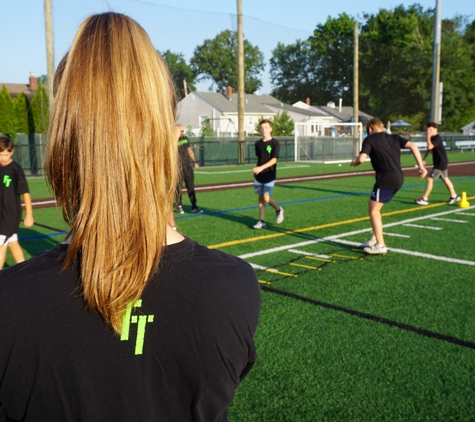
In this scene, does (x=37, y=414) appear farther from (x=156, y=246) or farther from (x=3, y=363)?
(x=156, y=246)

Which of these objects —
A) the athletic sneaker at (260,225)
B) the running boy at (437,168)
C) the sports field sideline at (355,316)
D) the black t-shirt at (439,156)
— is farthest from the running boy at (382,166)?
the black t-shirt at (439,156)

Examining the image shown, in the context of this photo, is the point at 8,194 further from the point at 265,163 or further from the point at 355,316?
the point at 265,163

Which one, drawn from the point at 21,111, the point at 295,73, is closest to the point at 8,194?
the point at 21,111

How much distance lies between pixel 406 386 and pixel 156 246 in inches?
118

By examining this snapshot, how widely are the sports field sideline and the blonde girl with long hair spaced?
0.26 meters

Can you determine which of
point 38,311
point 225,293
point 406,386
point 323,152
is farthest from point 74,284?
point 323,152

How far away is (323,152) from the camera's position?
111ft

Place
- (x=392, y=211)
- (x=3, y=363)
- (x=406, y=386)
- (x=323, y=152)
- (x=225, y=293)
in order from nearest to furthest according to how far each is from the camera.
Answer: (x=3, y=363), (x=225, y=293), (x=406, y=386), (x=392, y=211), (x=323, y=152)

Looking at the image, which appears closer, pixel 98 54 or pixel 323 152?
pixel 98 54

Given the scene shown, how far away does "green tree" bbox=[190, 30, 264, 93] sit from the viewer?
8300 centimetres

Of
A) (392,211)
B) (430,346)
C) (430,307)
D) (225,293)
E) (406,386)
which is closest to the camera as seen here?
(225,293)

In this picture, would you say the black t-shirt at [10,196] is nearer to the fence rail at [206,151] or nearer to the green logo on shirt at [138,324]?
the green logo on shirt at [138,324]

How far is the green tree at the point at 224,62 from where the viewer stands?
83.0m

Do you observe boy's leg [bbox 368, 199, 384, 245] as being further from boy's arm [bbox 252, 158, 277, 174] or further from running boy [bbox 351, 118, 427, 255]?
boy's arm [bbox 252, 158, 277, 174]
